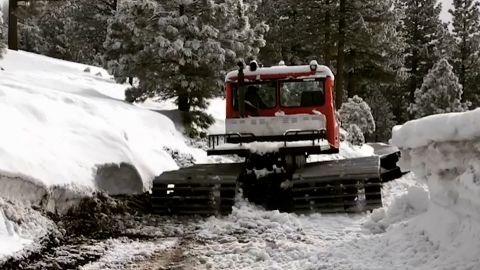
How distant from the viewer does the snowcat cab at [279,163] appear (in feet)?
32.5

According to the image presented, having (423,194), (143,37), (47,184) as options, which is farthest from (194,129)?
(423,194)

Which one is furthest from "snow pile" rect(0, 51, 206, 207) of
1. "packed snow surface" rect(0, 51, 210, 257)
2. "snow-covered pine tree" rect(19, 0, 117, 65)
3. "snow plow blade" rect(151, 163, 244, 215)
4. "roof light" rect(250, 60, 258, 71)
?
"snow-covered pine tree" rect(19, 0, 117, 65)

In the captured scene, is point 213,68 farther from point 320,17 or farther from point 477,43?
point 477,43

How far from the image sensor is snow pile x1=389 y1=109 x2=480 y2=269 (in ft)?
17.4

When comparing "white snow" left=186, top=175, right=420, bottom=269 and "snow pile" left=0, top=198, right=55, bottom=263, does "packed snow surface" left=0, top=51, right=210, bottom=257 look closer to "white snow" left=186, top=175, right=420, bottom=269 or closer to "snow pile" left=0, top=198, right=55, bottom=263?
"snow pile" left=0, top=198, right=55, bottom=263

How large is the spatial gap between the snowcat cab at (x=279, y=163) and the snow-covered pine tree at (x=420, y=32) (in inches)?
1472

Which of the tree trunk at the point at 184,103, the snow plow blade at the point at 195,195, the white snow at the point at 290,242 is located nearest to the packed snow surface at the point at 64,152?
the snow plow blade at the point at 195,195

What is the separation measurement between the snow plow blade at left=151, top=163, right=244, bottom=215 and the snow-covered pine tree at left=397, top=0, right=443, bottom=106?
4061 centimetres

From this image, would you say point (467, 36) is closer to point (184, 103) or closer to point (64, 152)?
point (184, 103)

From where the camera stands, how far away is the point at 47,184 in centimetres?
830

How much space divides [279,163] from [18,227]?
570 cm

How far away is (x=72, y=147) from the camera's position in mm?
10141

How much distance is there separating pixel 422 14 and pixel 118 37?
34.9 metres

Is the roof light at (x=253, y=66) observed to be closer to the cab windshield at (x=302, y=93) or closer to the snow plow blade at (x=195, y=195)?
the cab windshield at (x=302, y=93)
